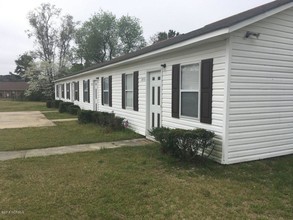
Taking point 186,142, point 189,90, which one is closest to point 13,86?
point 189,90

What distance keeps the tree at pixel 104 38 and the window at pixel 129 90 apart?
36725 millimetres

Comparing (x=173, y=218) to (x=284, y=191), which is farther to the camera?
(x=284, y=191)

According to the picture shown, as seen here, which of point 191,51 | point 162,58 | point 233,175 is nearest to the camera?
point 233,175

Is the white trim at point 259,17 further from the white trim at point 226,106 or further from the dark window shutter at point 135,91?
the dark window shutter at point 135,91

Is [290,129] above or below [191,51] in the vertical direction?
below

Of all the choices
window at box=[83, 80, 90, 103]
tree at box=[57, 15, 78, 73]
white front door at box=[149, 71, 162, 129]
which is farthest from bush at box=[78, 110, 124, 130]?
tree at box=[57, 15, 78, 73]

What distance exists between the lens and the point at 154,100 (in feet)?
29.5

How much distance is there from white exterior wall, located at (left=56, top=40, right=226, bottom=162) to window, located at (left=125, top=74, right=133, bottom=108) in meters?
0.25

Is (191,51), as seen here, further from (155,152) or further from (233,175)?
(233,175)

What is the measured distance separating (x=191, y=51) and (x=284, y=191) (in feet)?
12.7

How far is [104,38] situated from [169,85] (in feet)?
136

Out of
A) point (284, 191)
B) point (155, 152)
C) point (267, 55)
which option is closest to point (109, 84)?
point (155, 152)

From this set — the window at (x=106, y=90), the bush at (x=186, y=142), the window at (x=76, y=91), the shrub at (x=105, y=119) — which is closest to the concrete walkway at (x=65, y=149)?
the bush at (x=186, y=142)

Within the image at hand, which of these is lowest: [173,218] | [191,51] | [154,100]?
[173,218]
